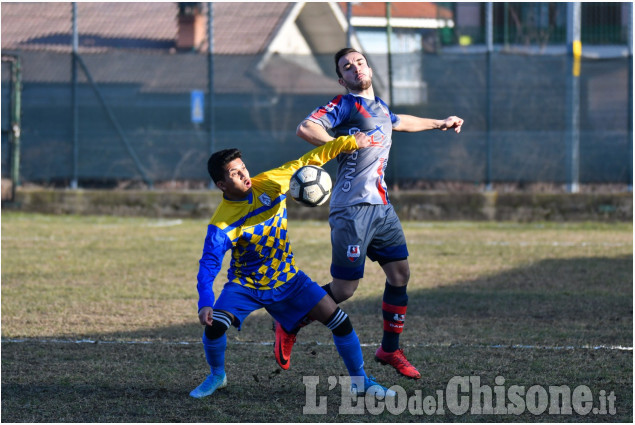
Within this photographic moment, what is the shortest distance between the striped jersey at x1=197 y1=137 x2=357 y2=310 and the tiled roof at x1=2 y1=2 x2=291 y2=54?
1092 cm

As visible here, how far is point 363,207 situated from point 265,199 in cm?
77

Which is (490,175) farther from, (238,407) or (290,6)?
(238,407)

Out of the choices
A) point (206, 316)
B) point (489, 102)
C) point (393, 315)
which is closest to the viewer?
point (206, 316)

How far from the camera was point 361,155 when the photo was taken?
5.52 m

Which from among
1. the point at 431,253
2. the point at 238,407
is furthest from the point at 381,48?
the point at 238,407

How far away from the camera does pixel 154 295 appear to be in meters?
8.26

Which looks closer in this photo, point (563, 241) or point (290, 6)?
point (563, 241)

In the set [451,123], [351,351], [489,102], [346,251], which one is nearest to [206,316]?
[351,351]

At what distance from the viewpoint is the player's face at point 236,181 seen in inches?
190

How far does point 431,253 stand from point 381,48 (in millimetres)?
5397

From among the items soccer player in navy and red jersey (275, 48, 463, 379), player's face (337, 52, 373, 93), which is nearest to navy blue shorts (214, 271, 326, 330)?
soccer player in navy and red jersey (275, 48, 463, 379)

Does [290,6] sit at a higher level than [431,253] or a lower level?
higher

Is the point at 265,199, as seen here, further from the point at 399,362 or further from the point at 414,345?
the point at 414,345

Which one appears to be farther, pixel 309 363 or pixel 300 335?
pixel 300 335
